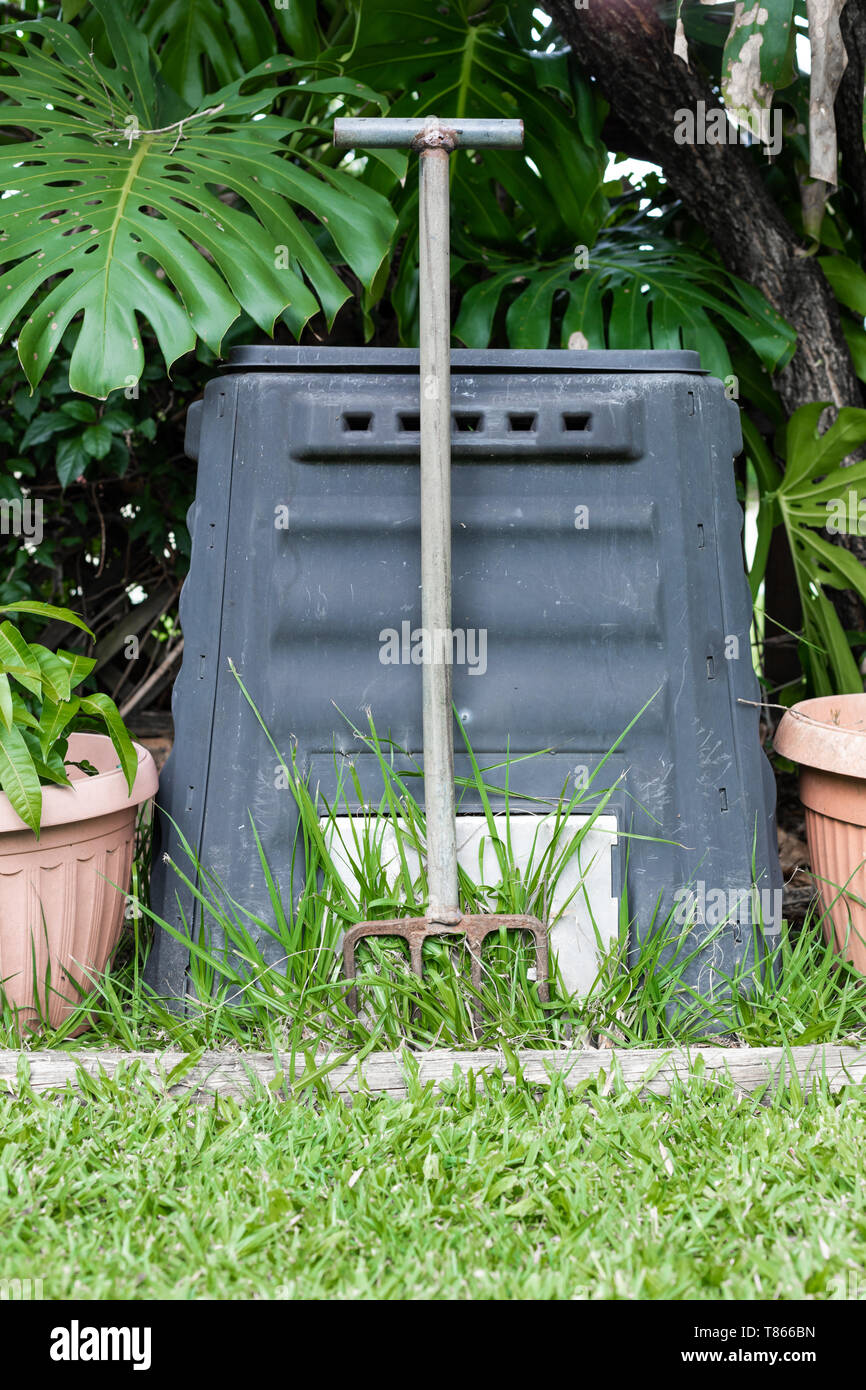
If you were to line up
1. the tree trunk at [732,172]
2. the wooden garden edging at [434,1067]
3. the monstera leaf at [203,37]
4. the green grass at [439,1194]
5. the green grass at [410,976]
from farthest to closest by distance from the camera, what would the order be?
the monstera leaf at [203,37]
the tree trunk at [732,172]
the green grass at [410,976]
the wooden garden edging at [434,1067]
the green grass at [439,1194]

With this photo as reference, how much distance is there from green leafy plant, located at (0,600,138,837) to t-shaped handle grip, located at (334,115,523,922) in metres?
0.47

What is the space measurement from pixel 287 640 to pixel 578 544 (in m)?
0.51

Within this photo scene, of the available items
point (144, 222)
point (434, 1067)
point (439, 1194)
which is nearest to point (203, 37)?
point (144, 222)

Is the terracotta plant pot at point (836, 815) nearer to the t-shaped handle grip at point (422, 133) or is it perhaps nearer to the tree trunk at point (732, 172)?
the tree trunk at point (732, 172)

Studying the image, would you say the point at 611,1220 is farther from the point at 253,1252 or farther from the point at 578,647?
the point at 578,647

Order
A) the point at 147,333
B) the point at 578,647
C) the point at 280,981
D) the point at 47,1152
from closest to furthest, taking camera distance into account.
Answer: the point at 47,1152
the point at 280,981
the point at 578,647
the point at 147,333

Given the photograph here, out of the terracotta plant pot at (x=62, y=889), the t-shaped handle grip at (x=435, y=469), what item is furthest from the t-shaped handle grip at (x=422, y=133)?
the terracotta plant pot at (x=62, y=889)

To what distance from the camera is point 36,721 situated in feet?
4.83

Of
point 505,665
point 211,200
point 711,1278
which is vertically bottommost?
point 711,1278

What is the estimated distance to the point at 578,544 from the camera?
1.62 meters

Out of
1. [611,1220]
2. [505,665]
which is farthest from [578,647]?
[611,1220]

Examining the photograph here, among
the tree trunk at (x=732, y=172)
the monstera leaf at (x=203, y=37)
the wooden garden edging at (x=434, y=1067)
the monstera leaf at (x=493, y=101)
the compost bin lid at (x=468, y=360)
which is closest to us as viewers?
the wooden garden edging at (x=434, y=1067)

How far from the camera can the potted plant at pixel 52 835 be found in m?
1.42

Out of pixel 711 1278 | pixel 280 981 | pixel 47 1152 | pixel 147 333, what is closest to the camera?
pixel 711 1278
